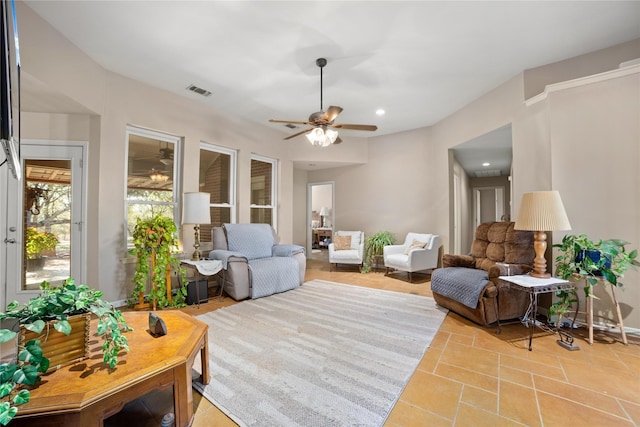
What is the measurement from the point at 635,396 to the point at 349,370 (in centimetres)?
174

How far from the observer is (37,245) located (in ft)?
10.3

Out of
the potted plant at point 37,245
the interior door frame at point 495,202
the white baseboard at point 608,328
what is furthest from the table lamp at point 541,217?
the interior door frame at point 495,202

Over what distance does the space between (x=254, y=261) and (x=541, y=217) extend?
3266mm

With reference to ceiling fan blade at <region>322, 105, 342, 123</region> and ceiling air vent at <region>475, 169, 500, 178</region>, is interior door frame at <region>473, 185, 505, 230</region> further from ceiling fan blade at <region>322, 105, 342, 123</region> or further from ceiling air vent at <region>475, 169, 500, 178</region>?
ceiling fan blade at <region>322, 105, 342, 123</region>

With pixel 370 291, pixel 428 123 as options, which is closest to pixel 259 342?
pixel 370 291

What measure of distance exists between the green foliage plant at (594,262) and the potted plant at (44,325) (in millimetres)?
3353

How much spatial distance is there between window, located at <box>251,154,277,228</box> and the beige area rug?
234cm

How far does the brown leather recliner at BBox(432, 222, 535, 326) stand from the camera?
8.60 ft

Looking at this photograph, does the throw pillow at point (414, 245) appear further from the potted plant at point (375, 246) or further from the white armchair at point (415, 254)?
the potted plant at point (375, 246)

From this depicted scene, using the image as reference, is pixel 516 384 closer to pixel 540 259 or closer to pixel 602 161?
pixel 540 259

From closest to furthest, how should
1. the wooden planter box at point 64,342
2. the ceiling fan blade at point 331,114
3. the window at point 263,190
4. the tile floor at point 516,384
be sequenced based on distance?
the wooden planter box at point 64,342, the tile floor at point 516,384, the ceiling fan blade at point 331,114, the window at point 263,190

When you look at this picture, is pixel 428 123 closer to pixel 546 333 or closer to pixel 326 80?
pixel 326 80

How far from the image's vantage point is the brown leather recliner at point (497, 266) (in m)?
2.62

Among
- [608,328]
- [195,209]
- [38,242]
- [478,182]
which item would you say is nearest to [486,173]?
[478,182]
